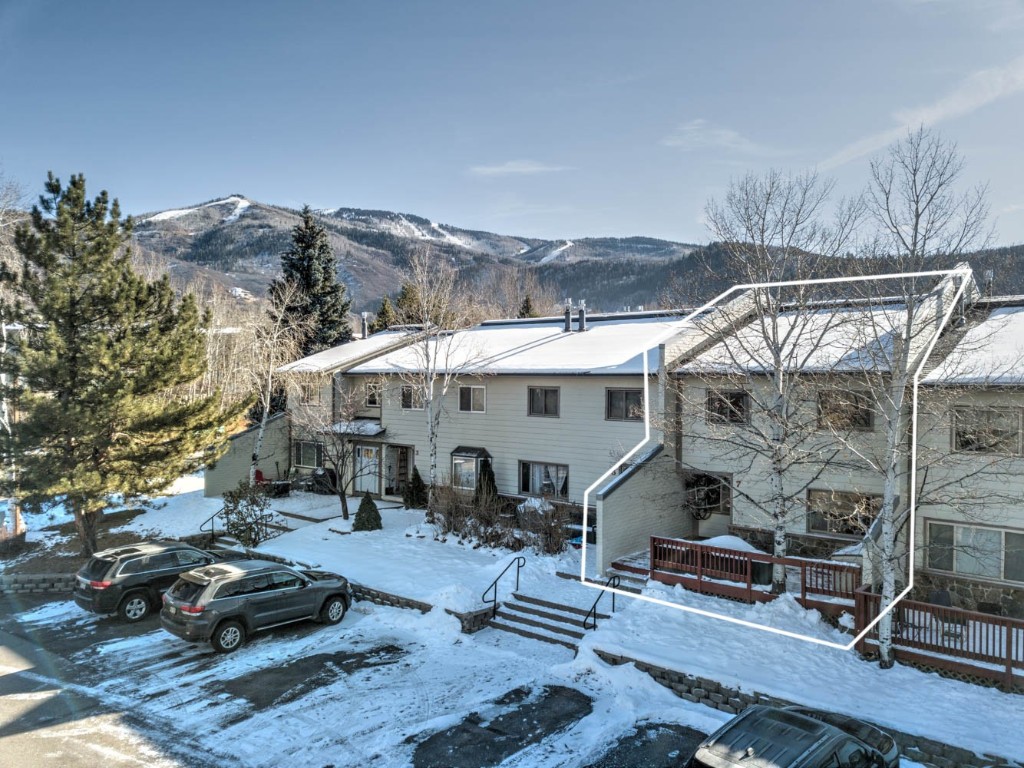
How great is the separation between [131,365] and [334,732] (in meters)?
13.3

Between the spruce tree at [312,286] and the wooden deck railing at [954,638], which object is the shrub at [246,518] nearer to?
the wooden deck railing at [954,638]

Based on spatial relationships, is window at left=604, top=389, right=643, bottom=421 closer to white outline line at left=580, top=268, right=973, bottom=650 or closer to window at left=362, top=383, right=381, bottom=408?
white outline line at left=580, top=268, right=973, bottom=650

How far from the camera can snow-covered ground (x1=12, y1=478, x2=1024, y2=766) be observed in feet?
33.6

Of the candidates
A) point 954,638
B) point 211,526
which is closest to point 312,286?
point 211,526

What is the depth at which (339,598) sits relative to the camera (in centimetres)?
1546

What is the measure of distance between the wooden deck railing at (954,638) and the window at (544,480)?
10.6 m

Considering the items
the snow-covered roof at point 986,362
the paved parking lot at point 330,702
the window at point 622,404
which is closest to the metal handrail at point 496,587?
the paved parking lot at point 330,702

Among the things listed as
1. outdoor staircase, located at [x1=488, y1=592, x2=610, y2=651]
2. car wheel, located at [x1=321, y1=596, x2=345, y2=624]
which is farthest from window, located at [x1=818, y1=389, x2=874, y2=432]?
car wheel, located at [x1=321, y1=596, x2=345, y2=624]

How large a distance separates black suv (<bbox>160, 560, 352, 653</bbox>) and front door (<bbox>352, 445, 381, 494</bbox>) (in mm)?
11317

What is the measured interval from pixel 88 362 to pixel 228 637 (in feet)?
30.5

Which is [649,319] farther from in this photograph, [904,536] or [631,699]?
[631,699]

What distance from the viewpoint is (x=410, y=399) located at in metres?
25.6

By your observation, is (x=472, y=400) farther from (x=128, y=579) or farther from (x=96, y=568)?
(x=96, y=568)

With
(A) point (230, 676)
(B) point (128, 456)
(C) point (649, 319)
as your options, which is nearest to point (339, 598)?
(A) point (230, 676)
